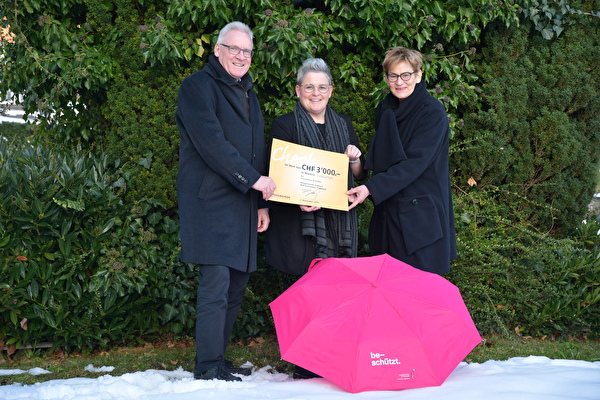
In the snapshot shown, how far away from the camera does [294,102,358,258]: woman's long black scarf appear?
11.4 feet

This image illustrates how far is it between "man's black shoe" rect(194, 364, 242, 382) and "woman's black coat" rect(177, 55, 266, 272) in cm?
58

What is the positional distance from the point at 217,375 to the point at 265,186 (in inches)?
42.9

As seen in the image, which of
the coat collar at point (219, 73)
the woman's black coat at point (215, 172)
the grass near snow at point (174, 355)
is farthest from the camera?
the grass near snow at point (174, 355)

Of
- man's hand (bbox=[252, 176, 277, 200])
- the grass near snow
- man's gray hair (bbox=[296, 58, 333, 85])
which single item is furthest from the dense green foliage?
man's hand (bbox=[252, 176, 277, 200])

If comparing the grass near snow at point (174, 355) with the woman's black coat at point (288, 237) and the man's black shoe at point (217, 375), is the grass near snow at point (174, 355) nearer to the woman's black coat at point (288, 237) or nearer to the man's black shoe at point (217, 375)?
the man's black shoe at point (217, 375)

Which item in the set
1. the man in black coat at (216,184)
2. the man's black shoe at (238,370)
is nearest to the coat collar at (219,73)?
the man in black coat at (216,184)

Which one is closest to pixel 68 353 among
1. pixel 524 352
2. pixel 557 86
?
pixel 524 352

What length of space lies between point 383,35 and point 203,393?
305cm

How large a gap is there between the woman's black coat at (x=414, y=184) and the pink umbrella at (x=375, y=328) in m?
0.42

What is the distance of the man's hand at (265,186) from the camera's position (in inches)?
125

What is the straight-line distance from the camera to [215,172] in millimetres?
3244

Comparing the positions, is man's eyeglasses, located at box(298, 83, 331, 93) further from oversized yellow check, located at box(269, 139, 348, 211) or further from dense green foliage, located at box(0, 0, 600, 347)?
dense green foliage, located at box(0, 0, 600, 347)

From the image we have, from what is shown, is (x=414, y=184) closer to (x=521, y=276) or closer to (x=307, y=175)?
(x=307, y=175)

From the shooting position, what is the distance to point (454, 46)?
16.4 ft
